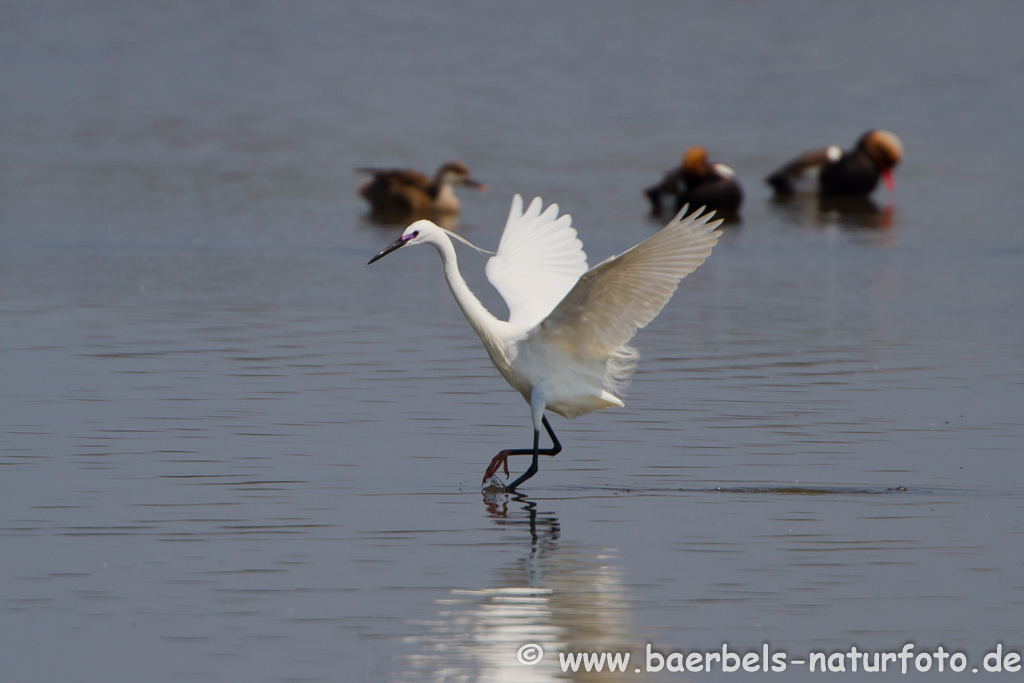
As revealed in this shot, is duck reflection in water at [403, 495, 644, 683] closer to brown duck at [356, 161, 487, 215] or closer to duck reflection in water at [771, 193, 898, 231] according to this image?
duck reflection in water at [771, 193, 898, 231]

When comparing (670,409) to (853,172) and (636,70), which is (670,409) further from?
(636,70)

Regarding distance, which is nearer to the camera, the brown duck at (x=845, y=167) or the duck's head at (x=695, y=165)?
the duck's head at (x=695, y=165)

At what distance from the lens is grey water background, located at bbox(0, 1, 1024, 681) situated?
19.6ft

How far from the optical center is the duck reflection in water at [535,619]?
5.57 metres

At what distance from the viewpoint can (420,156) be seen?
2400 cm

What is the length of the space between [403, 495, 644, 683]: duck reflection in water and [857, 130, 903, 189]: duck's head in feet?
50.6

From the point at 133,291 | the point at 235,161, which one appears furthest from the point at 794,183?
the point at 133,291

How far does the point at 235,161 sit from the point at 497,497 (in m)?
15.3

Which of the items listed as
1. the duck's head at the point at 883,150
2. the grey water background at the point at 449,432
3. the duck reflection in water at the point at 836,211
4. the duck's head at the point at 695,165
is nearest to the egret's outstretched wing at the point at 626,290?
the grey water background at the point at 449,432

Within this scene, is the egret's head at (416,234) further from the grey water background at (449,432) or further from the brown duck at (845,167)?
the brown duck at (845,167)

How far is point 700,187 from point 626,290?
12.2 meters

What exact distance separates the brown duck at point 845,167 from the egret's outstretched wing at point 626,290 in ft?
46.0

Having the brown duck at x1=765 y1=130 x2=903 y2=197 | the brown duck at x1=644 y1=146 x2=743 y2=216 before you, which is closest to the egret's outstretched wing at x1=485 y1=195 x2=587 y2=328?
the brown duck at x1=644 y1=146 x2=743 y2=216

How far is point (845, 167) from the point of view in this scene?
21609mm
